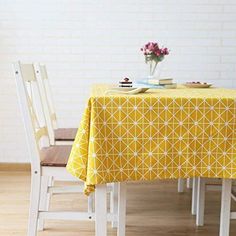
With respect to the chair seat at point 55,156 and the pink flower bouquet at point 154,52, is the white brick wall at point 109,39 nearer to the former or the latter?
the pink flower bouquet at point 154,52

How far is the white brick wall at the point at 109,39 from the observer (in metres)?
3.57

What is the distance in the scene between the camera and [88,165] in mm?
1741

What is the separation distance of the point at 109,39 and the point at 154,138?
200cm

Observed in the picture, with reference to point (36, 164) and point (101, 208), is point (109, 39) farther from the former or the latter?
point (101, 208)

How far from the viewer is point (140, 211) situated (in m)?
2.80

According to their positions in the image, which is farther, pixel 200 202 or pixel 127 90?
pixel 200 202

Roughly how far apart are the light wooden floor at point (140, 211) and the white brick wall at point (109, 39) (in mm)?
891

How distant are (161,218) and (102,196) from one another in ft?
3.18

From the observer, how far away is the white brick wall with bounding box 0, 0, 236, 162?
11.7 feet

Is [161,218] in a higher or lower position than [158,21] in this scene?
lower

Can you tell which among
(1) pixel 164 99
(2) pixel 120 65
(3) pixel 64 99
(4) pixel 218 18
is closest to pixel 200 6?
(4) pixel 218 18

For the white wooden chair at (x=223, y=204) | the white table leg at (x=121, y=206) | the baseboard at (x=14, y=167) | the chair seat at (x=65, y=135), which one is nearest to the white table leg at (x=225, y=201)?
the white wooden chair at (x=223, y=204)

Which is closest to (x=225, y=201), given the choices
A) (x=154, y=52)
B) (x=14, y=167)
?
(x=154, y=52)

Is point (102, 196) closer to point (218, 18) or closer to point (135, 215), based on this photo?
point (135, 215)
